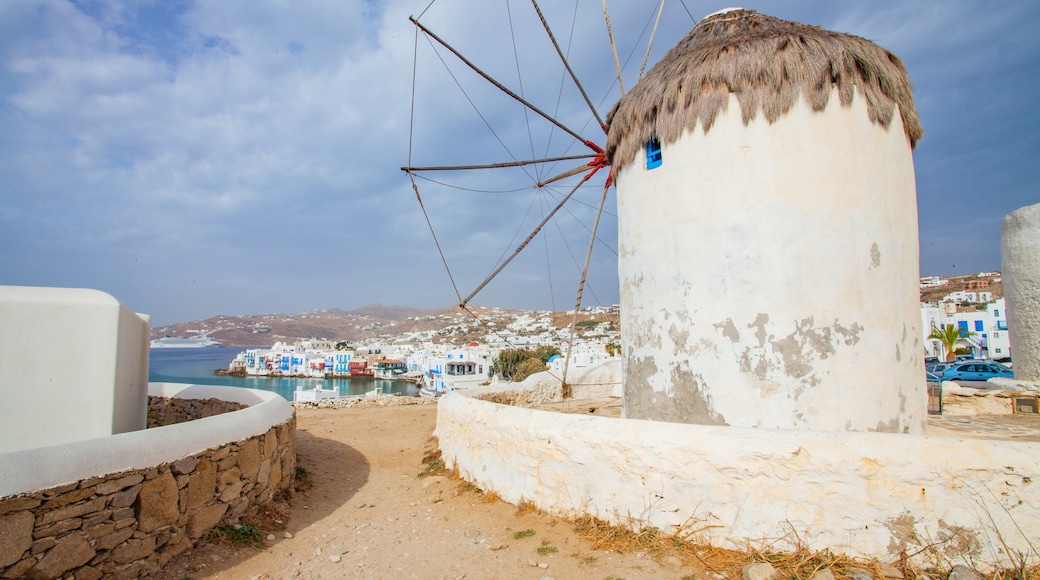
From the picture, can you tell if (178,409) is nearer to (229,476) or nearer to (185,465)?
(229,476)

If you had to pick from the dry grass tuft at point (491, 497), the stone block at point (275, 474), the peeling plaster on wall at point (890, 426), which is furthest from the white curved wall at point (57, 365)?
the peeling plaster on wall at point (890, 426)

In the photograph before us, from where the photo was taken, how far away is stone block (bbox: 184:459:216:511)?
4.01 meters

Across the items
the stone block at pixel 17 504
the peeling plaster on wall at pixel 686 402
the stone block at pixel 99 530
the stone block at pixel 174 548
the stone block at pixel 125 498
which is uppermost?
the peeling plaster on wall at pixel 686 402

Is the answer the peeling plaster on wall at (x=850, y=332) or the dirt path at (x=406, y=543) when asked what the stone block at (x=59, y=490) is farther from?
the peeling plaster on wall at (x=850, y=332)

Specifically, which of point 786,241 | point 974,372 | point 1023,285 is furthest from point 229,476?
point 974,372

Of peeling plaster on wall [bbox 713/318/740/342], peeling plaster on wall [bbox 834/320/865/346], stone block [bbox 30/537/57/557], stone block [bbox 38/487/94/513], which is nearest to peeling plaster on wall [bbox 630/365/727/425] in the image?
peeling plaster on wall [bbox 713/318/740/342]

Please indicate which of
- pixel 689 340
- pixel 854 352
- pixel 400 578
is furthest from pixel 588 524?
pixel 854 352

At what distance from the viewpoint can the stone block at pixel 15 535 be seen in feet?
9.58

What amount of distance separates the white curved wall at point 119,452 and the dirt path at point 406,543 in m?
0.78

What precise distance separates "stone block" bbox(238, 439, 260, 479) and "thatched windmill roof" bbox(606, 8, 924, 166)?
4834mm

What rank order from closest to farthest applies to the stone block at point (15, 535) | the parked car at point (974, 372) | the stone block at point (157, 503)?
1. the stone block at point (15, 535)
2. the stone block at point (157, 503)
3. the parked car at point (974, 372)

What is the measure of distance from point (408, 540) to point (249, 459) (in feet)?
5.32

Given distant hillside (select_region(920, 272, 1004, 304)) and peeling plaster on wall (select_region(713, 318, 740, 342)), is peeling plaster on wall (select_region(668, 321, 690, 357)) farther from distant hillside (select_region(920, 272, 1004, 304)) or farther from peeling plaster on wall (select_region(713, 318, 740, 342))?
distant hillside (select_region(920, 272, 1004, 304))

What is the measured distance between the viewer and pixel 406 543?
175 inches
